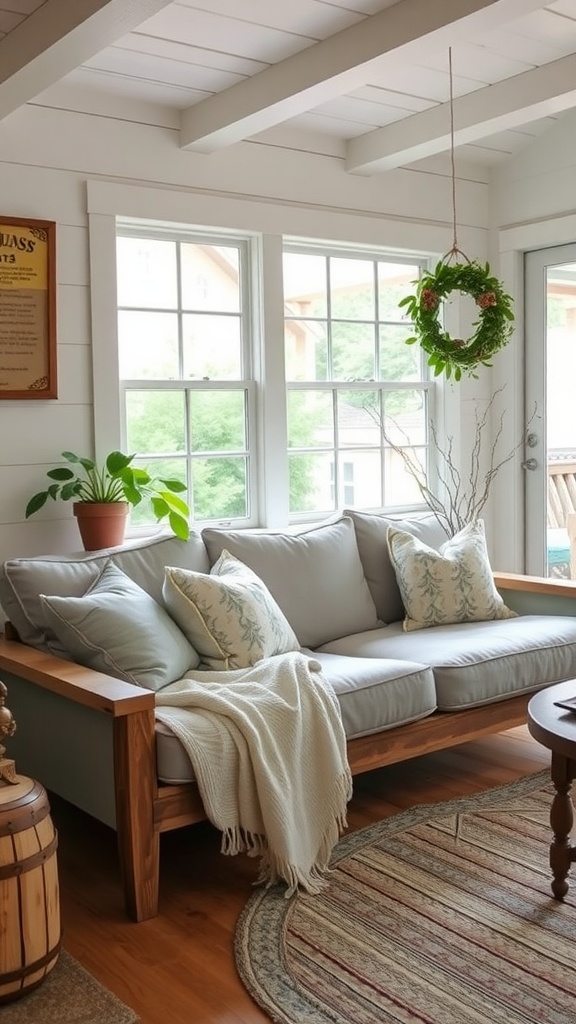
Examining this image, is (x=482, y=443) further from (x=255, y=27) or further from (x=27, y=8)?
(x=27, y=8)

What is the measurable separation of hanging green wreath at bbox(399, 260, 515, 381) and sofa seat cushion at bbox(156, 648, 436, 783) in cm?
126

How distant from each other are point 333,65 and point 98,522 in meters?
1.69

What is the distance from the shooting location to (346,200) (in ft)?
15.1

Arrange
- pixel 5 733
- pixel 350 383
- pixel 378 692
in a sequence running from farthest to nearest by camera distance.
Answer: pixel 350 383
pixel 378 692
pixel 5 733

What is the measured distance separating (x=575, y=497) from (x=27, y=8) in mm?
3336

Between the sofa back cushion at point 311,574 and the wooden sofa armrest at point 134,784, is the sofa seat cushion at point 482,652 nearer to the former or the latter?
the sofa back cushion at point 311,574

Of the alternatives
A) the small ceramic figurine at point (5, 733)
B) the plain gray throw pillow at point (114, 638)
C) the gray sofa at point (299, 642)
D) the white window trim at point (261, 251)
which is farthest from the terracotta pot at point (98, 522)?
the small ceramic figurine at point (5, 733)

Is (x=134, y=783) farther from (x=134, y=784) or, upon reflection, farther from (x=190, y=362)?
(x=190, y=362)

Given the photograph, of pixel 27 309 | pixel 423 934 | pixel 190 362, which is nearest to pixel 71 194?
pixel 27 309

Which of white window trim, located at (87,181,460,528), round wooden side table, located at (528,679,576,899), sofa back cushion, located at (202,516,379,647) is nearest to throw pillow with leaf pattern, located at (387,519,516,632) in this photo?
sofa back cushion, located at (202,516,379,647)

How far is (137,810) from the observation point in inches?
105

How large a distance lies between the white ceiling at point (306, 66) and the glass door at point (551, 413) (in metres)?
0.99

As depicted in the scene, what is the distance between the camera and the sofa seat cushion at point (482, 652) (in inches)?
137

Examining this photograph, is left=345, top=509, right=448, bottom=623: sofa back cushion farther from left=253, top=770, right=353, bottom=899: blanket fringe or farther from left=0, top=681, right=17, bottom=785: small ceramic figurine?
left=0, top=681, right=17, bottom=785: small ceramic figurine
